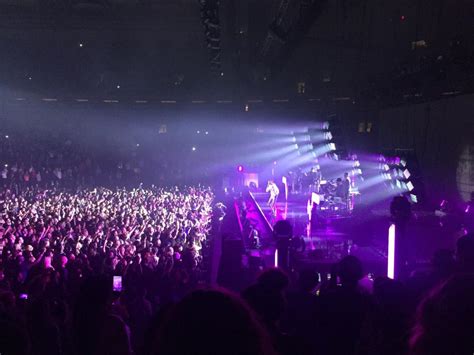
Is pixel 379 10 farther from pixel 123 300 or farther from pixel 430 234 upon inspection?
pixel 123 300

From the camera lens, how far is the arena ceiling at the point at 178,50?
14516 mm

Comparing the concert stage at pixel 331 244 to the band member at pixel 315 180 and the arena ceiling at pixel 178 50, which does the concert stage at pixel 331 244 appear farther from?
the arena ceiling at pixel 178 50

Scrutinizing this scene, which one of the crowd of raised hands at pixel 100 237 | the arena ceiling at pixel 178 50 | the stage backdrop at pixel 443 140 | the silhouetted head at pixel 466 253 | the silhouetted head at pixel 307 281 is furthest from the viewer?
the arena ceiling at pixel 178 50

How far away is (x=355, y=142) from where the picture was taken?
655 inches

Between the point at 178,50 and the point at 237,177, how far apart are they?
657 cm

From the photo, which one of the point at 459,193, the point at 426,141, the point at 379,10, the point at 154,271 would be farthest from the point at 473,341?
the point at 379,10

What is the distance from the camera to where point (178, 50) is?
21719 mm

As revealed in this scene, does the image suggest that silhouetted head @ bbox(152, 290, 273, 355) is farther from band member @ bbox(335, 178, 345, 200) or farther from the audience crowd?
band member @ bbox(335, 178, 345, 200)

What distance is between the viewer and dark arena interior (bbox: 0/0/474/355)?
7.79ft

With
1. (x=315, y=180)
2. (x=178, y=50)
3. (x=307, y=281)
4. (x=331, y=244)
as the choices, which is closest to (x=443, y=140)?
(x=331, y=244)

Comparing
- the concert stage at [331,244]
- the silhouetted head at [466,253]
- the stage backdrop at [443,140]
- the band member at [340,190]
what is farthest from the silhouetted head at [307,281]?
the band member at [340,190]

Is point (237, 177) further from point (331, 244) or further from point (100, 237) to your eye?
point (100, 237)

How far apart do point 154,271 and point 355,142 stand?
1204cm

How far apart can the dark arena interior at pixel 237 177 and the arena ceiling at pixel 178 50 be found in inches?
3.4
